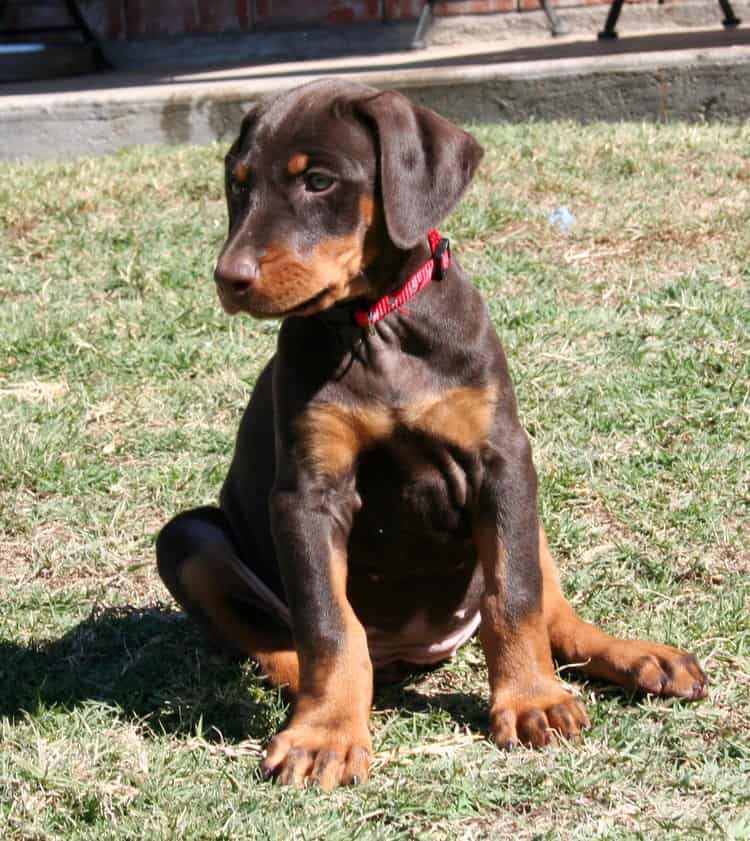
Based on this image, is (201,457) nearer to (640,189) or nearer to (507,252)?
(507,252)

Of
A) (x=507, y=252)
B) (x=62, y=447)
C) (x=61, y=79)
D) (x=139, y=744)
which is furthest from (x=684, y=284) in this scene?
(x=61, y=79)

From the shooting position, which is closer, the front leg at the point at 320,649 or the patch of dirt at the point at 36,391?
the front leg at the point at 320,649

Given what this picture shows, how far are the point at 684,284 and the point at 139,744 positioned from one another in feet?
12.4

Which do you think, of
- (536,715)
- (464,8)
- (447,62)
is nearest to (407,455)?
(536,715)

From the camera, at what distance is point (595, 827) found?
9.64 feet

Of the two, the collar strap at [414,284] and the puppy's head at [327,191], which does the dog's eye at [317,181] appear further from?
the collar strap at [414,284]

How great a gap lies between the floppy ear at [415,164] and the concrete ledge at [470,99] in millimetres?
5964

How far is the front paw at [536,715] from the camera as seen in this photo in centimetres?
328

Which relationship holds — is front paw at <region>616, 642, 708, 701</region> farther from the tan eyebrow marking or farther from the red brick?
the red brick

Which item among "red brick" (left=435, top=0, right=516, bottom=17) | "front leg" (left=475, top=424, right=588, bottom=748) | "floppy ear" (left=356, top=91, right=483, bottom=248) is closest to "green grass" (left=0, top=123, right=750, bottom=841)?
"front leg" (left=475, top=424, right=588, bottom=748)

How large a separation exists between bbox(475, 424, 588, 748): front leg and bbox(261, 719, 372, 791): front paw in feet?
1.12

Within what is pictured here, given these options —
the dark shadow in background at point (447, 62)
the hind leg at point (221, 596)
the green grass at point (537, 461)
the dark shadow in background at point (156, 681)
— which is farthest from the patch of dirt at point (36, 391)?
the dark shadow in background at point (447, 62)

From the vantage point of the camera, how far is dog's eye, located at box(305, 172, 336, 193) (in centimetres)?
323

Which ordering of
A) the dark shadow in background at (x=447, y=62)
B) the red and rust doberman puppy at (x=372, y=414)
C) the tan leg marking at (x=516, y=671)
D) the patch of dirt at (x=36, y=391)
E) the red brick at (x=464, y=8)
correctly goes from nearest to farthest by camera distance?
1. the red and rust doberman puppy at (x=372, y=414)
2. the tan leg marking at (x=516, y=671)
3. the patch of dirt at (x=36, y=391)
4. the dark shadow in background at (x=447, y=62)
5. the red brick at (x=464, y=8)
